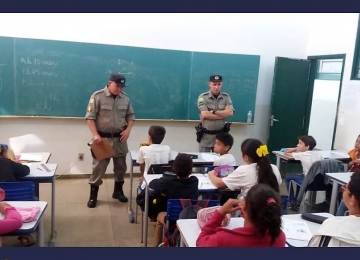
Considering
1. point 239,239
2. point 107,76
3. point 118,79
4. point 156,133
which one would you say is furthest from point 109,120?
point 239,239

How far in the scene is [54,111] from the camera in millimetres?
4496

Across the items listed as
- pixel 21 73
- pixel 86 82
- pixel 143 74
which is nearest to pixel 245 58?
pixel 143 74

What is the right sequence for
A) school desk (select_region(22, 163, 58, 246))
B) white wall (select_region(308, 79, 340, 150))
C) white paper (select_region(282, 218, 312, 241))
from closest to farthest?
white paper (select_region(282, 218, 312, 241)) → school desk (select_region(22, 163, 58, 246)) → white wall (select_region(308, 79, 340, 150))

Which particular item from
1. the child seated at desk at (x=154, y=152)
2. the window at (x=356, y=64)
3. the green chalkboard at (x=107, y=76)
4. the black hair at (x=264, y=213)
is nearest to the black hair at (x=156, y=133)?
the child seated at desk at (x=154, y=152)

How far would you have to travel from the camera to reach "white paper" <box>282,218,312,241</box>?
1.87 metres

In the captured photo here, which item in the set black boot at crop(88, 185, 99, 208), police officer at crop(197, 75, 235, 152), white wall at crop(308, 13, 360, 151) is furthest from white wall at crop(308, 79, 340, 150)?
black boot at crop(88, 185, 99, 208)

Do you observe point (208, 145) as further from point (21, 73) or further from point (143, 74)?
point (21, 73)

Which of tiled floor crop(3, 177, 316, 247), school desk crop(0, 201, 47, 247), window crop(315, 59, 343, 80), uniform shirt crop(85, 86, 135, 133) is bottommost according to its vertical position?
tiled floor crop(3, 177, 316, 247)

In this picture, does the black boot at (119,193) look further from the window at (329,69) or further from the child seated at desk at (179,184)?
the window at (329,69)

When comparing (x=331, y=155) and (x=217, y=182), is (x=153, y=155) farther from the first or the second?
(x=331, y=155)

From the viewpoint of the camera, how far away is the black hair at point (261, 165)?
96.3 inches

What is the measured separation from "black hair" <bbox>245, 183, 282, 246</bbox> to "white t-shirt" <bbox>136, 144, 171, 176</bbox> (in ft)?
5.67

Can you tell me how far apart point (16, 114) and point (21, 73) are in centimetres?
53

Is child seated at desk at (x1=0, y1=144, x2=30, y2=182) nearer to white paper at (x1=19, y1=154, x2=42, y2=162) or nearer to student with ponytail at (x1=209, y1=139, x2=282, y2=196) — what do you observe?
white paper at (x1=19, y1=154, x2=42, y2=162)
